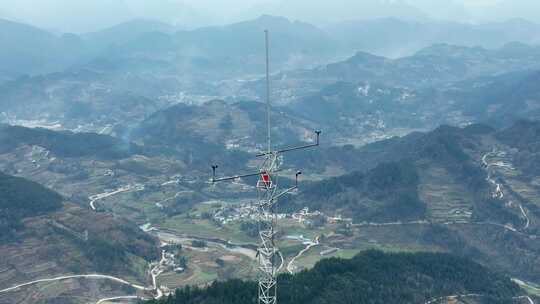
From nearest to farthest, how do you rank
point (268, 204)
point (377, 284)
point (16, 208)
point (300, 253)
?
1. point (268, 204)
2. point (377, 284)
3. point (300, 253)
4. point (16, 208)

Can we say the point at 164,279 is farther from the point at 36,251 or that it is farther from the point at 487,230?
the point at 487,230

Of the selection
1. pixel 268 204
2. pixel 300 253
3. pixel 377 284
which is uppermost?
pixel 268 204

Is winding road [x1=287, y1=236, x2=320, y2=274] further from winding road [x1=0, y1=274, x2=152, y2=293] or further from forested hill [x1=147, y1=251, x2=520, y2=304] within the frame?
winding road [x1=0, y1=274, x2=152, y2=293]

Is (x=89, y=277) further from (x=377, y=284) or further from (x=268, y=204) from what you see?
(x=268, y=204)

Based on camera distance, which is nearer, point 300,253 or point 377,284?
point 377,284

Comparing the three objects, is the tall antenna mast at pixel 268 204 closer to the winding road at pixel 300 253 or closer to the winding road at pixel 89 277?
the winding road at pixel 300 253

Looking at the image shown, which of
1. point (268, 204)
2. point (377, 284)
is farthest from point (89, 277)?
point (268, 204)

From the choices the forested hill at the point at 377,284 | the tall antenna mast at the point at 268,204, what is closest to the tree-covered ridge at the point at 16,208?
the forested hill at the point at 377,284

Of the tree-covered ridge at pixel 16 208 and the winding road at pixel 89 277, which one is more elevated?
the tree-covered ridge at pixel 16 208

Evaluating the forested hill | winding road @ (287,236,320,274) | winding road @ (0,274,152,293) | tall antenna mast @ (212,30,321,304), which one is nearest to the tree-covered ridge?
winding road @ (0,274,152,293)
